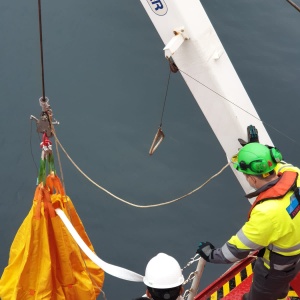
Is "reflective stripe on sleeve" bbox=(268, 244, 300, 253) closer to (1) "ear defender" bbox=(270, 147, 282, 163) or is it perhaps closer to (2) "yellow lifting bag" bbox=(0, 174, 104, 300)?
(1) "ear defender" bbox=(270, 147, 282, 163)

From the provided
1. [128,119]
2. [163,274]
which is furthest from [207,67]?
[128,119]

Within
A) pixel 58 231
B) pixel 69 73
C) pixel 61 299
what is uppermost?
pixel 69 73

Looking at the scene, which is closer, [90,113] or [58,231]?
[58,231]

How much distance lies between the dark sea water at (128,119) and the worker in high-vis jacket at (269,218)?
7.83ft

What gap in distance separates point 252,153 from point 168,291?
0.96m

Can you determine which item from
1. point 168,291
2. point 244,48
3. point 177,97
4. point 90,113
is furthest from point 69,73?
Result: point 168,291

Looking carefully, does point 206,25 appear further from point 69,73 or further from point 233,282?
point 69,73

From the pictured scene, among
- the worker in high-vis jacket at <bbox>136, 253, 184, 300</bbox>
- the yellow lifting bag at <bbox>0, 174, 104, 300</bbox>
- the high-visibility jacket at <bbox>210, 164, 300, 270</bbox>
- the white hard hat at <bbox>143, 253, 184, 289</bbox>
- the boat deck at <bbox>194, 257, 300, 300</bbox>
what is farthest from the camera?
the boat deck at <bbox>194, 257, 300, 300</bbox>

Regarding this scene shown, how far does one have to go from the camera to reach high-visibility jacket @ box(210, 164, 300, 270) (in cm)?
331

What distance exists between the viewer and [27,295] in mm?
4051

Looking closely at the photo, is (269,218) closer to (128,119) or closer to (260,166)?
(260,166)

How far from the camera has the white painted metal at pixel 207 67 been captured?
145 inches

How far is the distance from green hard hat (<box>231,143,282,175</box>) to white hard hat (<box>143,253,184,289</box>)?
0.68 meters

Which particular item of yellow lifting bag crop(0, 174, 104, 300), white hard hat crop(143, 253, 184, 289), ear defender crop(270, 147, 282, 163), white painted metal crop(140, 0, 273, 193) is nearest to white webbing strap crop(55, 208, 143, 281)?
yellow lifting bag crop(0, 174, 104, 300)
